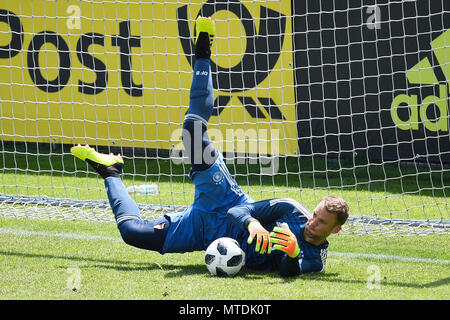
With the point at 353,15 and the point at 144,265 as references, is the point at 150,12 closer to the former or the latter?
the point at 353,15

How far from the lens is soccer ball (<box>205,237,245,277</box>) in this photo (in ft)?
16.4

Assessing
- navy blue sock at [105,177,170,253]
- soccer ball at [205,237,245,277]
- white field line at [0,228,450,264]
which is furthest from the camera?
white field line at [0,228,450,264]

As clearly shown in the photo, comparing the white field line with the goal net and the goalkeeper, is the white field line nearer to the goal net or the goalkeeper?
the goalkeeper

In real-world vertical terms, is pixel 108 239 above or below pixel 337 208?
below

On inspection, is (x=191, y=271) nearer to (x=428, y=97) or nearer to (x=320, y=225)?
(x=320, y=225)

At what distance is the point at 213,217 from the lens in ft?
17.8

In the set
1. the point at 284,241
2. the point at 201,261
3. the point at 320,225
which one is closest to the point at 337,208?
the point at 320,225

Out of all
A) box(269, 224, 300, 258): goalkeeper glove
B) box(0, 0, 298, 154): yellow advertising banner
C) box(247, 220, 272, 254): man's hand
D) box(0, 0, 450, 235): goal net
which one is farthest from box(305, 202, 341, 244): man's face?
box(0, 0, 298, 154): yellow advertising banner

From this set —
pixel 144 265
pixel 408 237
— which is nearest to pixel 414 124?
pixel 408 237

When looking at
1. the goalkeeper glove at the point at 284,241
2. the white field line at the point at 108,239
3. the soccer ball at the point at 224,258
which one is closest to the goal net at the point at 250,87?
the white field line at the point at 108,239

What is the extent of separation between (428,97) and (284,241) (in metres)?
5.38

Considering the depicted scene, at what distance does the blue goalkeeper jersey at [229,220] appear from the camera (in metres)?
5.13

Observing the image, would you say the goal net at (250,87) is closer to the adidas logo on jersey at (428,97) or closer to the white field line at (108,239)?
the adidas logo on jersey at (428,97)

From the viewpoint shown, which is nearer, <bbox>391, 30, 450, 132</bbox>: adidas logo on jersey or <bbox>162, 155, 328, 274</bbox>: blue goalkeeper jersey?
<bbox>162, 155, 328, 274</bbox>: blue goalkeeper jersey
